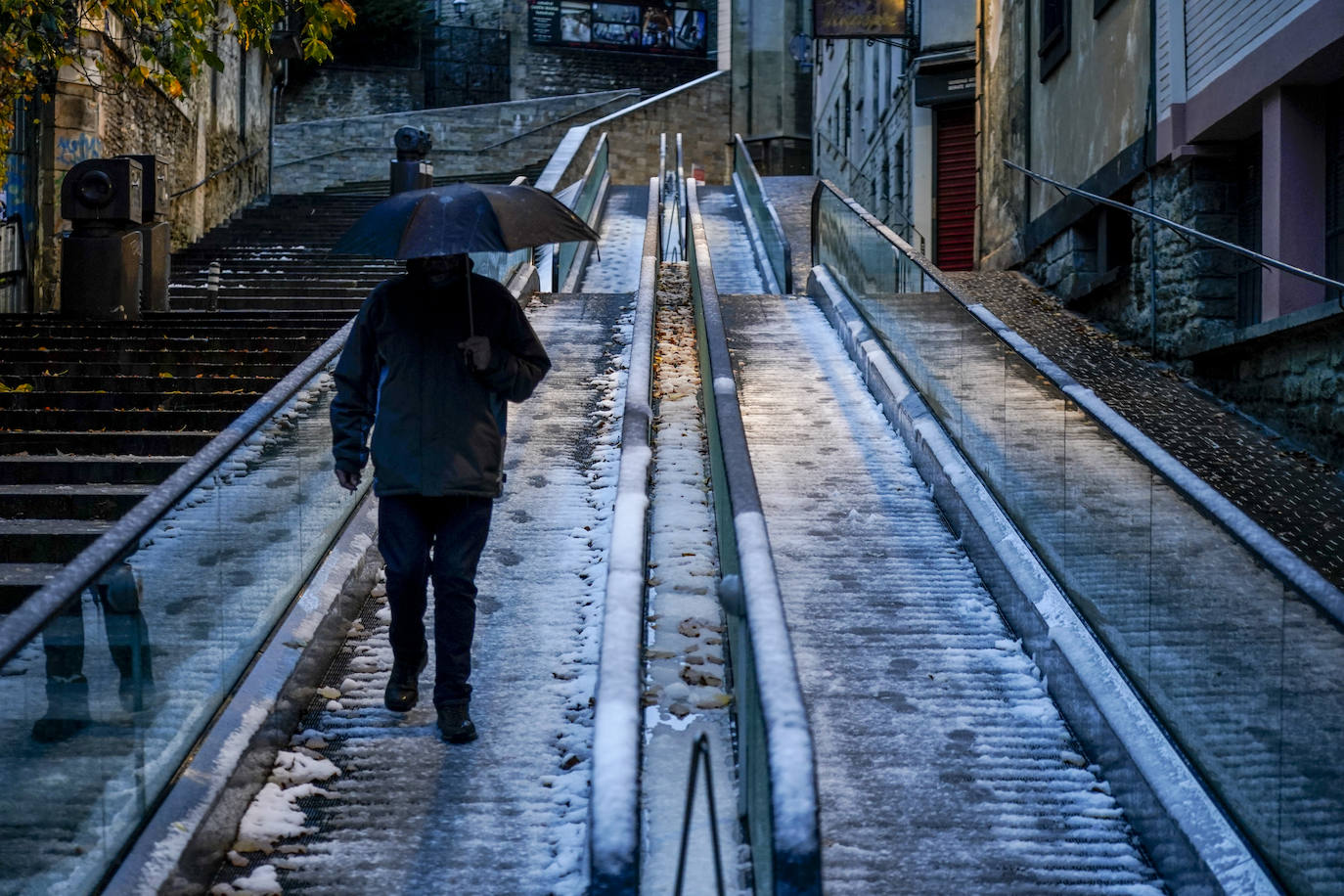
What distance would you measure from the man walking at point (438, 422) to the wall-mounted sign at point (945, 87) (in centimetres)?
2083

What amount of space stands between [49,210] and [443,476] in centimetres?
1389

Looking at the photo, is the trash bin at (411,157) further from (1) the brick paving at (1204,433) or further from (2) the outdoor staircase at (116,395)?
(1) the brick paving at (1204,433)

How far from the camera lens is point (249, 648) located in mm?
4887

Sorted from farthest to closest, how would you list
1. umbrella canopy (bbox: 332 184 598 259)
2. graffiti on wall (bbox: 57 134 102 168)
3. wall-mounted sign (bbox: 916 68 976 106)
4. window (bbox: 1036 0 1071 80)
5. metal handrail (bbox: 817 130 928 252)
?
metal handrail (bbox: 817 130 928 252) < wall-mounted sign (bbox: 916 68 976 106) < graffiti on wall (bbox: 57 134 102 168) < window (bbox: 1036 0 1071 80) < umbrella canopy (bbox: 332 184 598 259)

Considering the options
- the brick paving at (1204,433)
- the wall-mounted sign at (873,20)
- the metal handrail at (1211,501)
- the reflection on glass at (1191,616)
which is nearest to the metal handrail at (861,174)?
the wall-mounted sign at (873,20)

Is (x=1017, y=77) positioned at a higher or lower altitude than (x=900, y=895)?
higher

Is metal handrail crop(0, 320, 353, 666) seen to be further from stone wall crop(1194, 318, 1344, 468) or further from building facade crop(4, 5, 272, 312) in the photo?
building facade crop(4, 5, 272, 312)

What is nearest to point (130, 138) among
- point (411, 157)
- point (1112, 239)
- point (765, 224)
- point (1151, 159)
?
point (411, 157)

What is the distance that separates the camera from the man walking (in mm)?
4367

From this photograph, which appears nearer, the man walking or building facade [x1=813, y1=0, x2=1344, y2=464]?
the man walking

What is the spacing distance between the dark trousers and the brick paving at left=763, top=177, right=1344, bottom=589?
3.82 m

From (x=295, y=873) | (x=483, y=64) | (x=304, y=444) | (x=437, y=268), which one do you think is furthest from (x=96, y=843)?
(x=483, y=64)

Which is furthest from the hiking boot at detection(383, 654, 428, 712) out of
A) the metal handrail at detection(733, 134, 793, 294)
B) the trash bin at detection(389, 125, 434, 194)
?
the metal handrail at detection(733, 134, 793, 294)

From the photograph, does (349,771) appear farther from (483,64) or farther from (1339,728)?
(483,64)
